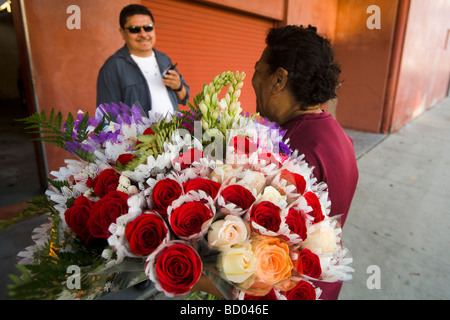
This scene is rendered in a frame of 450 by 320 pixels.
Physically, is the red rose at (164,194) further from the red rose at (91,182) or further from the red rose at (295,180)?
the red rose at (295,180)

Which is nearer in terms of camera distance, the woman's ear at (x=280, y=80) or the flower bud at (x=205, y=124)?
the flower bud at (x=205, y=124)

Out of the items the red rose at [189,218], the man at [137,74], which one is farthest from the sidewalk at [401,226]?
the man at [137,74]

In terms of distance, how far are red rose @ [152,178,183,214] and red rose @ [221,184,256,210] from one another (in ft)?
0.38

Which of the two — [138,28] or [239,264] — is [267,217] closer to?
[239,264]

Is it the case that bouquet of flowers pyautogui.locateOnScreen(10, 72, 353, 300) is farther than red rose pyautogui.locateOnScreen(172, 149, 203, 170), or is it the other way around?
red rose pyautogui.locateOnScreen(172, 149, 203, 170)

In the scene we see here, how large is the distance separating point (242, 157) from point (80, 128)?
50cm

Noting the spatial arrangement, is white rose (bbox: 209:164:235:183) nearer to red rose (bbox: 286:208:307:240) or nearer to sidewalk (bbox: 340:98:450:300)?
red rose (bbox: 286:208:307:240)

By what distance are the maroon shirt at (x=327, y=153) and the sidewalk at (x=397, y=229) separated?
478 millimetres

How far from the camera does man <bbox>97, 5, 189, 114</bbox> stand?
2811 mm

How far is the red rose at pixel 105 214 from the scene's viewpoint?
0.73 metres

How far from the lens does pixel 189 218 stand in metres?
0.73

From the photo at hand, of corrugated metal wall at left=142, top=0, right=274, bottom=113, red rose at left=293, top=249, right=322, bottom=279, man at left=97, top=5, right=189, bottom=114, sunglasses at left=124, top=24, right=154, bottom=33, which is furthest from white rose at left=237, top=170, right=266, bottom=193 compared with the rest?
corrugated metal wall at left=142, top=0, right=274, bottom=113
